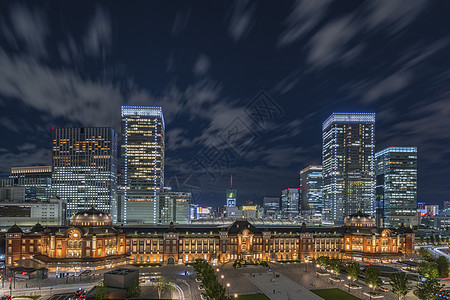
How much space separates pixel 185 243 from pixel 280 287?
4346 centimetres

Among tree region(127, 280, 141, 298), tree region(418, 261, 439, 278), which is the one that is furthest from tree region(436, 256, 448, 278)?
tree region(127, 280, 141, 298)

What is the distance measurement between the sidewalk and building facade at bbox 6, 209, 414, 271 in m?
23.0

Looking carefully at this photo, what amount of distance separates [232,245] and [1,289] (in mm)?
69455

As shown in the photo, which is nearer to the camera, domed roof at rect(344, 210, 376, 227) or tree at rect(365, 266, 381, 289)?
tree at rect(365, 266, 381, 289)

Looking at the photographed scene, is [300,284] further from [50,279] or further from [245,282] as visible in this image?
[50,279]

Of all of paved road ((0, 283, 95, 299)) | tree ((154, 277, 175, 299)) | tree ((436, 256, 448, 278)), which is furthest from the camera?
tree ((436, 256, 448, 278))

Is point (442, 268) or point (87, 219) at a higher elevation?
point (87, 219)

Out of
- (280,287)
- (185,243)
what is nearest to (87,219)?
(185,243)

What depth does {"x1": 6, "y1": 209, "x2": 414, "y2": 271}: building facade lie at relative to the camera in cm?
9838

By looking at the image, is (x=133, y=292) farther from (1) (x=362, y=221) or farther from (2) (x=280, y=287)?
(1) (x=362, y=221)

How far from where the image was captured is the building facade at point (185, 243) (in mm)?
98375

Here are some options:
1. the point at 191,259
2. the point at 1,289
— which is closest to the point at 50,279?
the point at 1,289

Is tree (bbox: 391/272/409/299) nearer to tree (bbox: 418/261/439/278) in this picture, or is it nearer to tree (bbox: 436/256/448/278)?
tree (bbox: 418/261/439/278)

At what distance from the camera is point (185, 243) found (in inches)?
4397
